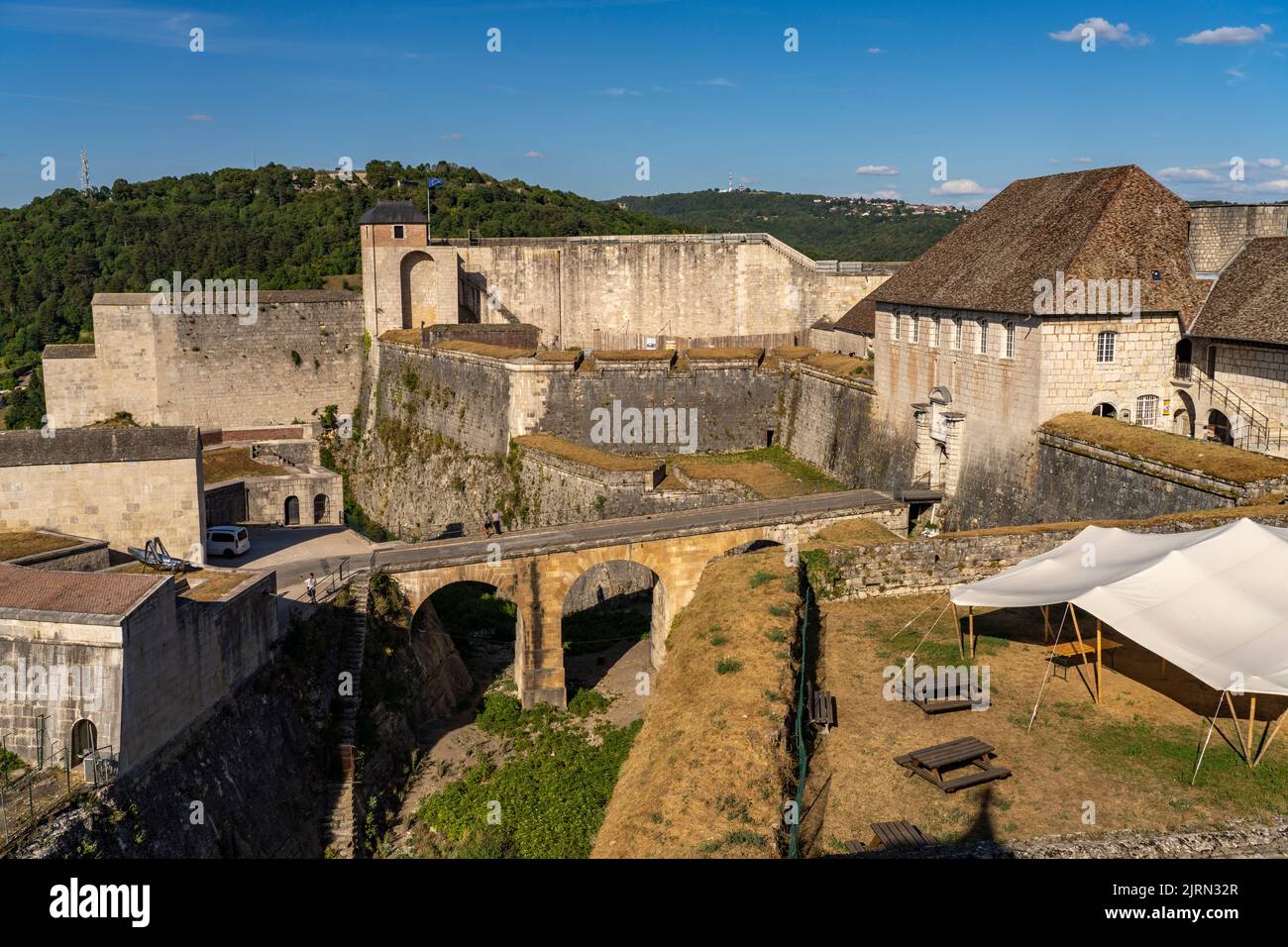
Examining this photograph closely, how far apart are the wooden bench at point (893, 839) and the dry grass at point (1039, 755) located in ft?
0.67

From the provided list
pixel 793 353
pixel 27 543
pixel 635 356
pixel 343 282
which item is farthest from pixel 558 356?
pixel 343 282

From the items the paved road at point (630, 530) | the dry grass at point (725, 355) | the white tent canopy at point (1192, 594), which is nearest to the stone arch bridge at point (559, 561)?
the paved road at point (630, 530)

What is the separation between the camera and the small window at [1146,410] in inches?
1115

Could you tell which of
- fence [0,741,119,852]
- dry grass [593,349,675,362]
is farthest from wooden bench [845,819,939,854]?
dry grass [593,349,675,362]

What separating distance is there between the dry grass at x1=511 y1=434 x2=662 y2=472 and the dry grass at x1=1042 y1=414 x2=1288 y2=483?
46.7ft

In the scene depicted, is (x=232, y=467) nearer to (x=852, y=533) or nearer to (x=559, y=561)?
(x=559, y=561)

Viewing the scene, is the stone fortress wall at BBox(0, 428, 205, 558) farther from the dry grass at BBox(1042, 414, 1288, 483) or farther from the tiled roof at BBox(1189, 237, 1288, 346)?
the tiled roof at BBox(1189, 237, 1288, 346)

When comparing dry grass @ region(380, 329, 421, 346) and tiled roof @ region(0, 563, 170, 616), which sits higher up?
dry grass @ region(380, 329, 421, 346)

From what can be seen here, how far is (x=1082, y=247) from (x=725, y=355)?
19.7m

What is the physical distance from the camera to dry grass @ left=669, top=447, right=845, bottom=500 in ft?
124

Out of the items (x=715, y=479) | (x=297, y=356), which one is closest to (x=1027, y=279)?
(x=715, y=479)

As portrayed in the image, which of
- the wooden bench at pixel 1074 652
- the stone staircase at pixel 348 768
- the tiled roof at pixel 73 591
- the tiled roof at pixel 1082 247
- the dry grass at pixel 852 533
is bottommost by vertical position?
the stone staircase at pixel 348 768

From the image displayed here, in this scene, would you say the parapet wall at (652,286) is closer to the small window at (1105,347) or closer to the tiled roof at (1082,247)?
the tiled roof at (1082,247)

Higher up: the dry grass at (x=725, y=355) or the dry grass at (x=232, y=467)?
the dry grass at (x=725, y=355)
